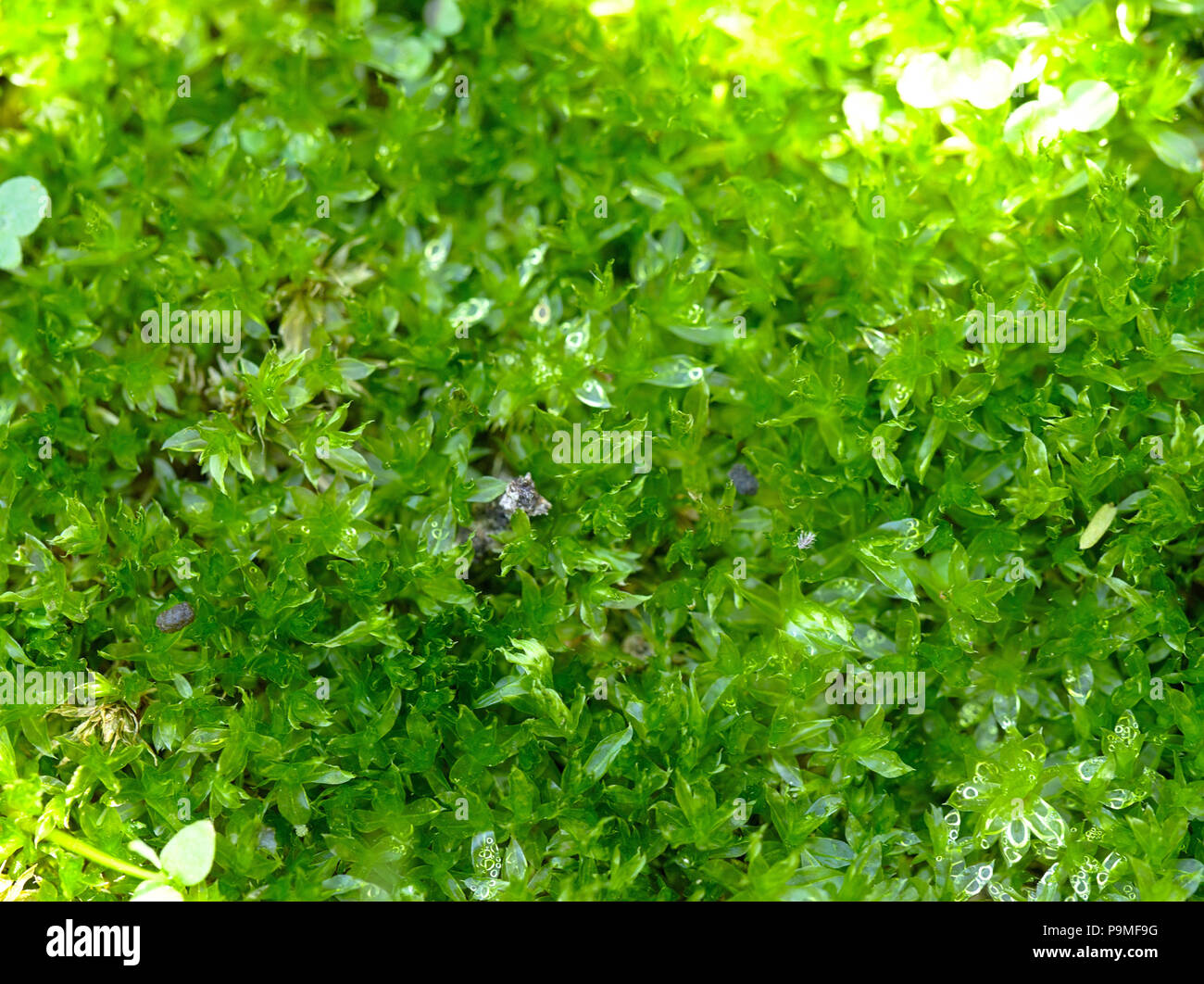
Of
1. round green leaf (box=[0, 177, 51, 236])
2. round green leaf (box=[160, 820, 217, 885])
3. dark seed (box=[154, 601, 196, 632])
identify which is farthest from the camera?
round green leaf (box=[0, 177, 51, 236])

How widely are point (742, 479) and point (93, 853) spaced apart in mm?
1649

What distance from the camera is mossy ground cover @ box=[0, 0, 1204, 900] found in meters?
2.24

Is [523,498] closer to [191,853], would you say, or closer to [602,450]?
[602,450]

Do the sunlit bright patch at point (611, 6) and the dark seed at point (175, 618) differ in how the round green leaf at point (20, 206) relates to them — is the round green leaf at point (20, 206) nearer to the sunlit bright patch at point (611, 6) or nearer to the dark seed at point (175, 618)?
the dark seed at point (175, 618)

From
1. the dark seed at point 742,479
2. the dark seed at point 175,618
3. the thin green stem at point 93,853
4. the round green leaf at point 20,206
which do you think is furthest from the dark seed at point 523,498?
the round green leaf at point 20,206

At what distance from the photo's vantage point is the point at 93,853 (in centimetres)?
220

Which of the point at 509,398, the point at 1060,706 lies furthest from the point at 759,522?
the point at 1060,706

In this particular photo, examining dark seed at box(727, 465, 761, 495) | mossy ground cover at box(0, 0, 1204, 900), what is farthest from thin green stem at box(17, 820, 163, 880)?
dark seed at box(727, 465, 761, 495)

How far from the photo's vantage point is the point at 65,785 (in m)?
2.28

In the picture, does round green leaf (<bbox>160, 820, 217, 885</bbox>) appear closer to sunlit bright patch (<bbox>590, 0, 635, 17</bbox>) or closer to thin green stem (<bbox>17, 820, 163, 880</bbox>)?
thin green stem (<bbox>17, 820, 163, 880</bbox>)

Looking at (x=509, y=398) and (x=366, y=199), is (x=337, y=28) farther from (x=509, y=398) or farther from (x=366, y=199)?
(x=509, y=398)

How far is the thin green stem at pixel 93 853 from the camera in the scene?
219cm

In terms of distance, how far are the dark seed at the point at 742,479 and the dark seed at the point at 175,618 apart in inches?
50.6
